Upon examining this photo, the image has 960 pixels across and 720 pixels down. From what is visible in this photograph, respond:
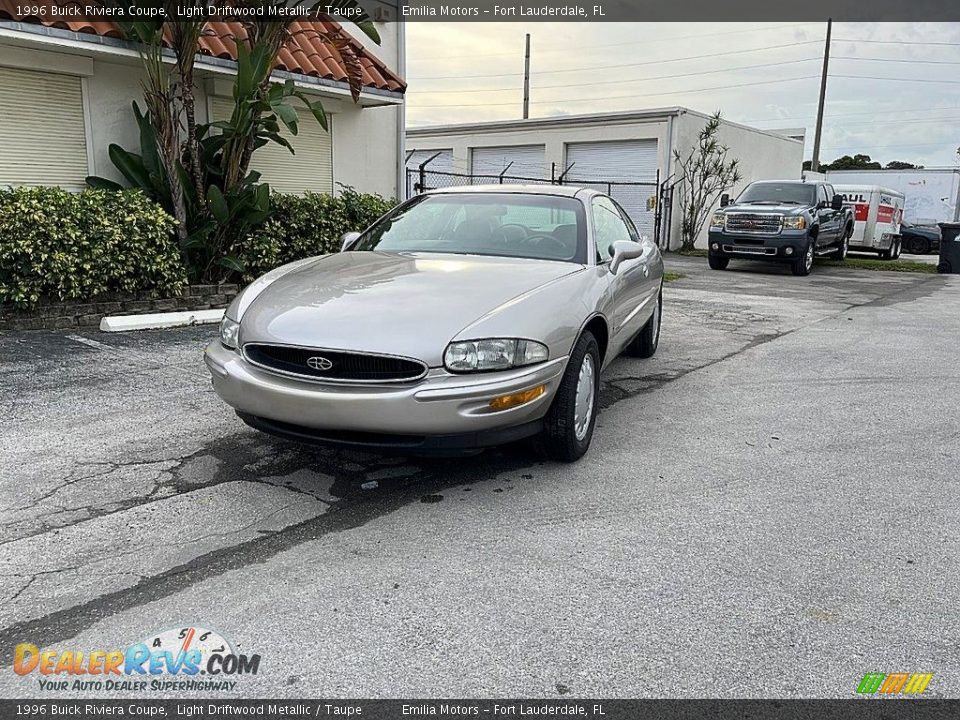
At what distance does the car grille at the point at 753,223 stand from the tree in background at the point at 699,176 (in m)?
6.46

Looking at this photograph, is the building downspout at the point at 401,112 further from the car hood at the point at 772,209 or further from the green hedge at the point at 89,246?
the car hood at the point at 772,209

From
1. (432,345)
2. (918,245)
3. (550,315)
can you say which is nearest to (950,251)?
(918,245)

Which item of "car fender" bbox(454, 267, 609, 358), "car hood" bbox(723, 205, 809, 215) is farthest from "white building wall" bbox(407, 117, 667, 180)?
"car fender" bbox(454, 267, 609, 358)

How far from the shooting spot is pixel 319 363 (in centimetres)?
378

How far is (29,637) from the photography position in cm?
274

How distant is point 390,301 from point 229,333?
91 centimetres

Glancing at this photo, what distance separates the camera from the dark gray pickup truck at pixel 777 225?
16.7 metres

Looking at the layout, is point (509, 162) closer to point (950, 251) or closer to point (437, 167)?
point (437, 167)

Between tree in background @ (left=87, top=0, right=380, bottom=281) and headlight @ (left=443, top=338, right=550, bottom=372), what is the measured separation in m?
5.14

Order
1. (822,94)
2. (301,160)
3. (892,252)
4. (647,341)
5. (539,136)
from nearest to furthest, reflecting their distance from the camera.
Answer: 1. (647,341)
2. (301,160)
3. (892,252)
4. (539,136)
5. (822,94)

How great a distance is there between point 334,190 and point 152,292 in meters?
4.26

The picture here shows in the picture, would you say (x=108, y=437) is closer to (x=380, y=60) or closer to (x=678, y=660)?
(x=678, y=660)

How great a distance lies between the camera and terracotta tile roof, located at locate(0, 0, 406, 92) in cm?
796

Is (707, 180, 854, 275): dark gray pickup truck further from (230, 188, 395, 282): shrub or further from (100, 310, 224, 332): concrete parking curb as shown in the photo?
(100, 310, 224, 332): concrete parking curb
